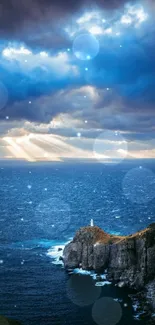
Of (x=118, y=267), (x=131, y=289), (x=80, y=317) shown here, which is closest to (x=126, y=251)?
(x=118, y=267)

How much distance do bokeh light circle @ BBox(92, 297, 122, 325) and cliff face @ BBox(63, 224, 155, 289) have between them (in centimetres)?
921

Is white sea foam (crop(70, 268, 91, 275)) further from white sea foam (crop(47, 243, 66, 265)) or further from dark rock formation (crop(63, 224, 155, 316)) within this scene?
white sea foam (crop(47, 243, 66, 265))

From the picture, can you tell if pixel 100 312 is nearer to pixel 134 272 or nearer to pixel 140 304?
pixel 140 304

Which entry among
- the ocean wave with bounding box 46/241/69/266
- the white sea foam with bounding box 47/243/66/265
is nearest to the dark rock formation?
the white sea foam with bounding box 47/243/66/265

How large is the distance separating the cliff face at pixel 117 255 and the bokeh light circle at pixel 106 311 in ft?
30.2

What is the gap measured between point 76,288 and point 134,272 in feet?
56.0

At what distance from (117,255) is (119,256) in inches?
37.9

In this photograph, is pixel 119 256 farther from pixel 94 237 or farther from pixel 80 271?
pixel 80 271

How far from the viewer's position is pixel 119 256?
4072 inches

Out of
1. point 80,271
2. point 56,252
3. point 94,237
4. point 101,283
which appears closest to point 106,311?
point 101,283

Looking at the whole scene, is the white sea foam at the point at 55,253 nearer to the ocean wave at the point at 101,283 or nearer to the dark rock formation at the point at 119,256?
the dark rock formation at the point at 119,256

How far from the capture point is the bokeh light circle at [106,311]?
79.4 m

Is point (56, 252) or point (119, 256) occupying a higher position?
point (119, 256)

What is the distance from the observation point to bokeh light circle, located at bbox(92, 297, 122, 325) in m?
79.4
